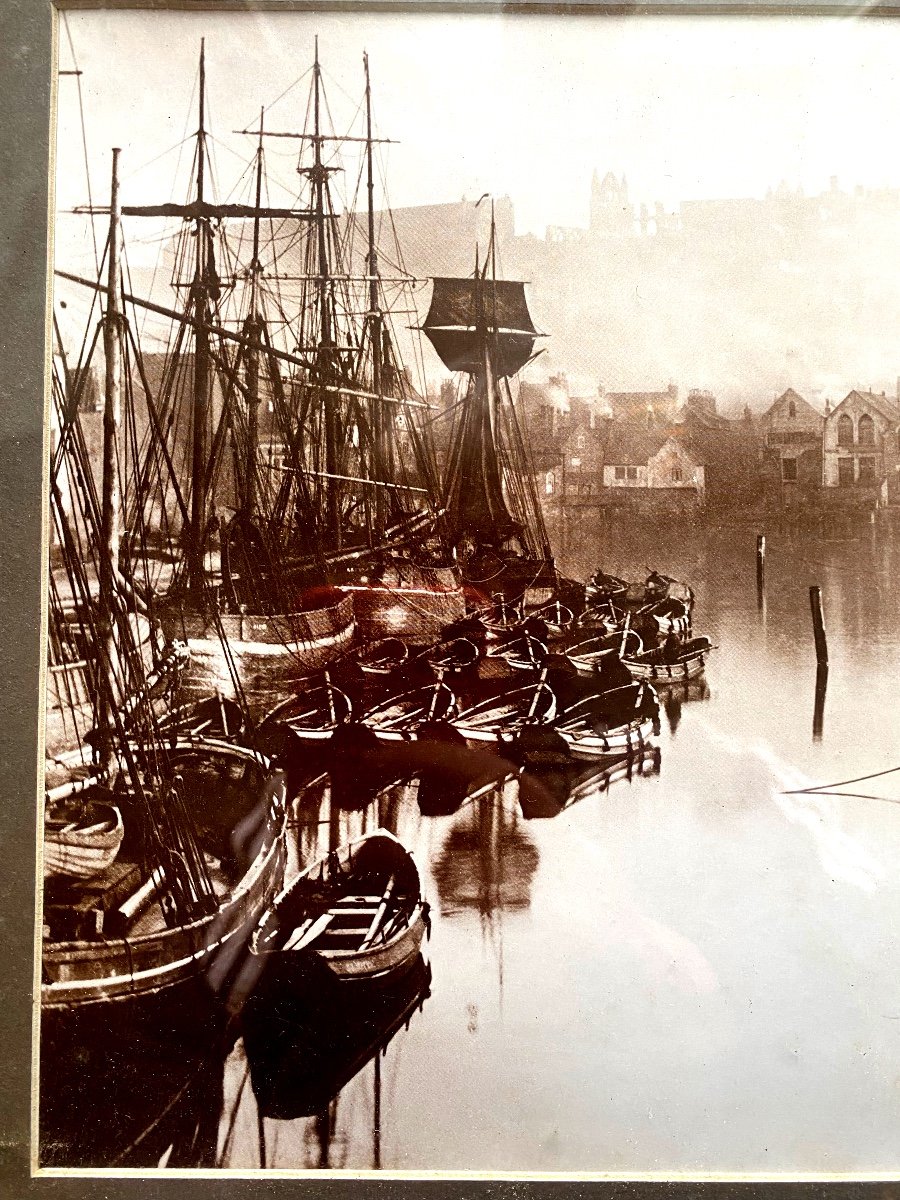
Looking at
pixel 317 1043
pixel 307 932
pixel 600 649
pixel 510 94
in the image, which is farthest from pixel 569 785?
pixel 510 94

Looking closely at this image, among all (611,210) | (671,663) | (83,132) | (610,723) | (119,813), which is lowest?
(119,813)

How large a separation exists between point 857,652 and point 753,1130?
1.08 m

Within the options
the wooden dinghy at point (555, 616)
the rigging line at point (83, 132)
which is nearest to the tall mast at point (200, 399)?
the rigging line at point (83, 132)

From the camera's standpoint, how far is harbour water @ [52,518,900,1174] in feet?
5.44

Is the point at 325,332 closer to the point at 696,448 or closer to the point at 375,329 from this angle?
the point at 375,329

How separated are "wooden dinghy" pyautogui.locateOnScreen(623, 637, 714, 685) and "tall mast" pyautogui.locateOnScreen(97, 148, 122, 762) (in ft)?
4.00

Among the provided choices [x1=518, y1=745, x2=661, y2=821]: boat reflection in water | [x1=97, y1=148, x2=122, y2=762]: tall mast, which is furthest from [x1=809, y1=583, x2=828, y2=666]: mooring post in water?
[x1=97, y1=148, x2=122, y2=762]: tall mast

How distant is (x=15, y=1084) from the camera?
5.58ft

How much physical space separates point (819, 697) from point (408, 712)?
96 cm

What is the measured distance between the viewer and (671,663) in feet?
5.88

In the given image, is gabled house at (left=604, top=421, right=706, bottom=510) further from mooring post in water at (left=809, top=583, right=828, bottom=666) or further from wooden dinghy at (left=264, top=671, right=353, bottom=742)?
wooden dinghy at (left=264, top=671, right=353, bottom=742)

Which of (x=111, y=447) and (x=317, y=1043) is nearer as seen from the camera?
(x=317, y=1043)

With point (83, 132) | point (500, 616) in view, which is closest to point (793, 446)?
point (500, 616)

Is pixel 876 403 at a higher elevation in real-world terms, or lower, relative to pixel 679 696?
higher
